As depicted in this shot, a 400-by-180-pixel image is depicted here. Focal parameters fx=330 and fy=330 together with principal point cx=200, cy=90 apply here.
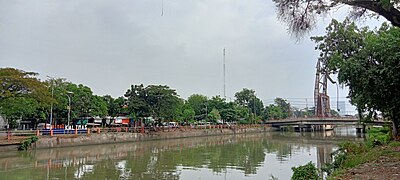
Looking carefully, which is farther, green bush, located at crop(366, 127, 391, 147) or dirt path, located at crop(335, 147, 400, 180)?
green bush, located at crop(366, 127, 391, 147)

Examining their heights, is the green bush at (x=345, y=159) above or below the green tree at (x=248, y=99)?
below

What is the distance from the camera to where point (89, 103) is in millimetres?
31016

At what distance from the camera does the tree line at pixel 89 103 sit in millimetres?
21312

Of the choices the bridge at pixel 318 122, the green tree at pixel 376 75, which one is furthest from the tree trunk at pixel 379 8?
the bridge at pixel 318 122

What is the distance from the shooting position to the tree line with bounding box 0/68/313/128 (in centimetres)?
2131

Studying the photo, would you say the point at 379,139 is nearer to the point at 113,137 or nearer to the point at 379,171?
Result: the point at 379,171

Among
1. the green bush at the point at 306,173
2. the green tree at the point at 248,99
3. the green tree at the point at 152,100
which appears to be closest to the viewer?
the green bush at the point at 306,173

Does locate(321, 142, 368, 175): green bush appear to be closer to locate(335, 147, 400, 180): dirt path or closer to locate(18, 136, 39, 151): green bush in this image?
locate(335, 147, 400, 180): dirt path

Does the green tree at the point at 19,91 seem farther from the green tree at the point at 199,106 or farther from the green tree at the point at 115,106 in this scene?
the green tree at the point at 199,106

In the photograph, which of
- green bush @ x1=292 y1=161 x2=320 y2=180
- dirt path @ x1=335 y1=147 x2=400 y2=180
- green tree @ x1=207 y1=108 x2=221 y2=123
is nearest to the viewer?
dirt path @ x1=335 y1=147 x2=400 y2=180

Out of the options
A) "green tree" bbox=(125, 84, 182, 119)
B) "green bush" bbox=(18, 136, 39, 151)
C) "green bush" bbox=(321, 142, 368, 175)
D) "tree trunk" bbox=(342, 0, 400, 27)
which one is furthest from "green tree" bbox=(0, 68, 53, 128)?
"tree trunk" bbox=(342, 0, 400, 27)

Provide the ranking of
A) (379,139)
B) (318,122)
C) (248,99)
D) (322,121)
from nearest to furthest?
1. (379,139)
2. (322,121)
3. (318,122)
4. (248,99)

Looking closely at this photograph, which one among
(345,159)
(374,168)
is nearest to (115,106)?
(345,159)

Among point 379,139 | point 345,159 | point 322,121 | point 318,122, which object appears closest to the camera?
point 345,159
